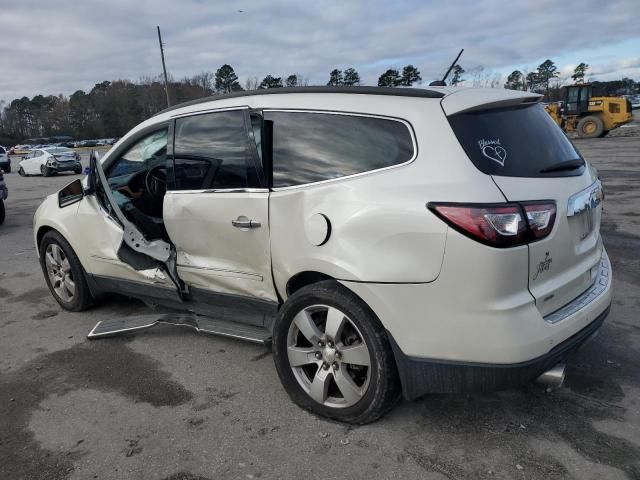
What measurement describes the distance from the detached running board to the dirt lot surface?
128mm

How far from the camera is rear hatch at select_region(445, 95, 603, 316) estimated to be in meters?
2.60

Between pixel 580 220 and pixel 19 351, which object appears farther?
pixel 19 351

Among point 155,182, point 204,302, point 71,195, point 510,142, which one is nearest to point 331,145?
point 510,142

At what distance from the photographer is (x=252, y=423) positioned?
10.3ft

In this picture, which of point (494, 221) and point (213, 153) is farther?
point (213, 153)

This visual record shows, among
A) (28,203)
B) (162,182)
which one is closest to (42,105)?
(28,203)

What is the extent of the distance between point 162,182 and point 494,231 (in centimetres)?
323

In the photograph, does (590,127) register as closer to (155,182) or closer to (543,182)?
(155,182)

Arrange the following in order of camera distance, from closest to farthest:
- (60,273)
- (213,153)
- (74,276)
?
(213,153), (74,276), (60,273)

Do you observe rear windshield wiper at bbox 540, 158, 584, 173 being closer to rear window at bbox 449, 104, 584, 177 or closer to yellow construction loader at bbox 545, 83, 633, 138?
rear window at bbox 449, 104, 584, 177

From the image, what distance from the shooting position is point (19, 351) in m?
4.35

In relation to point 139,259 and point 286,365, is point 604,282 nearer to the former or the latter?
point 286,365

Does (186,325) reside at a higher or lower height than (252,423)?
higher

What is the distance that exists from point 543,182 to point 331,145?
115cm
